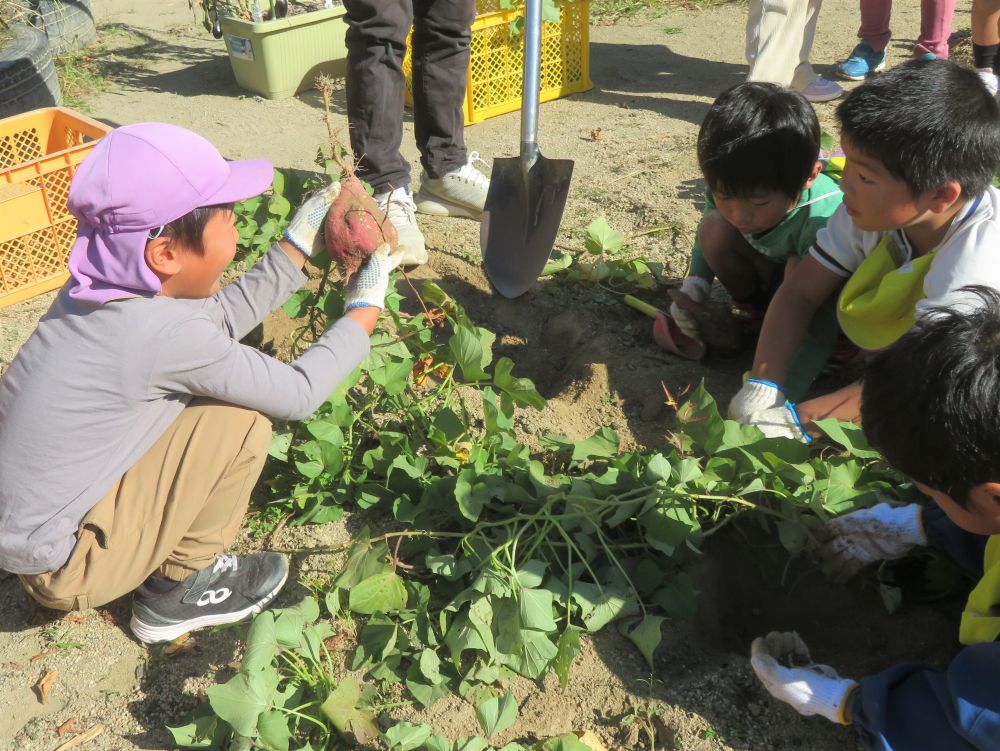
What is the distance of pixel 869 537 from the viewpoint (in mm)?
1806

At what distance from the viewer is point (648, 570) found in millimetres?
1861

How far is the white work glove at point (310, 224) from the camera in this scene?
205 cm

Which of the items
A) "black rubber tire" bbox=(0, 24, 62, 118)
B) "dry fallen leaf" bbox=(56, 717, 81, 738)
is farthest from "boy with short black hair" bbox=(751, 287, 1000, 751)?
"black rubber tire" bbox=(0, 24, 62, 118)

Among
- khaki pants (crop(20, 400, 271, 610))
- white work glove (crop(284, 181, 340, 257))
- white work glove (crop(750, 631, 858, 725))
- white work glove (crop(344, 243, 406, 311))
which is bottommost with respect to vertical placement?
white work glove (crop(750, 631, 858, 725))

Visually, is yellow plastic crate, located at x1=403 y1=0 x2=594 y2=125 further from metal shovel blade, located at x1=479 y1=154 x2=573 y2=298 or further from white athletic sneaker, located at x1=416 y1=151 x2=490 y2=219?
metal shovel blade, located at x1=479 y1=154 x2=573 y2=298

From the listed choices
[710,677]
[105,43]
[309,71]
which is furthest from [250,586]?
[105,43]

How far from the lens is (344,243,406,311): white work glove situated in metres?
1.96

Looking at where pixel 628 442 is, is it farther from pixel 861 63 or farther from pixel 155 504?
pixel 861 63

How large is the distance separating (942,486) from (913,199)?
82cm

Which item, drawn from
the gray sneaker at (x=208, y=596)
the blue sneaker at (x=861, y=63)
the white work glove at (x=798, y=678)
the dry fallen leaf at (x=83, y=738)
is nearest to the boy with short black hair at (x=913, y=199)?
the white work glove at (x=798, y=678)

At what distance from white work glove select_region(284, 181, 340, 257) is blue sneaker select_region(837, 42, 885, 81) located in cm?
331

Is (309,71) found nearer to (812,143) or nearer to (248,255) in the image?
(248,255)

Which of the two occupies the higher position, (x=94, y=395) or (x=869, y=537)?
(x=94, y=395)

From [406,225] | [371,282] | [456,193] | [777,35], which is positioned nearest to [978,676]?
[371,282]
